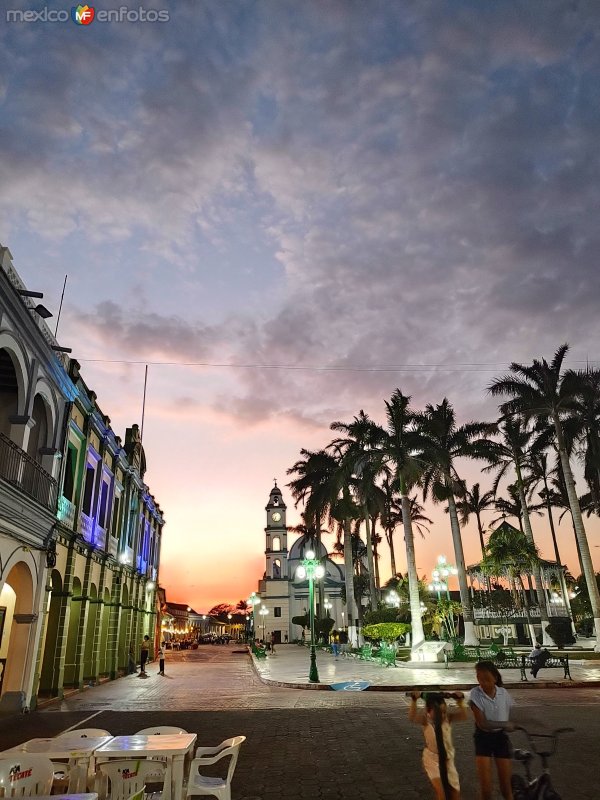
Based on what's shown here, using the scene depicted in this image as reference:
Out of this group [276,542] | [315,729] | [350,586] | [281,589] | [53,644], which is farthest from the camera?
[276,542]

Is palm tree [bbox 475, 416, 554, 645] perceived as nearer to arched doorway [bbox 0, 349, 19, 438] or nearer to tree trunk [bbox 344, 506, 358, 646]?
tree trunk [bbox 344, 506, 358, 646]

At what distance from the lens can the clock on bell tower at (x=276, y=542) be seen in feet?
247

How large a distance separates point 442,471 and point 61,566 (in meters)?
21.4

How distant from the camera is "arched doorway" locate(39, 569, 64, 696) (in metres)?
17.4

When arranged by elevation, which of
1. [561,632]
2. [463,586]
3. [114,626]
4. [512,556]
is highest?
[512,556]

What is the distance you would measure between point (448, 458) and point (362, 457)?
528 cm

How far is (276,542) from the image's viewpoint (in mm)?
75500

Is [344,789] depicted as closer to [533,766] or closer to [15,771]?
[533,766]

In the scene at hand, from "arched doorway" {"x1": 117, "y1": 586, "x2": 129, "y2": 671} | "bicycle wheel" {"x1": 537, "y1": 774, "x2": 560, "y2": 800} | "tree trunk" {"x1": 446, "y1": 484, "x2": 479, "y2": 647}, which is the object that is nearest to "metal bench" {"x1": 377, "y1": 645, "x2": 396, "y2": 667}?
"tree trunk" {"x1": 446, "y1": 484, "x2": 479, "y2": 647}

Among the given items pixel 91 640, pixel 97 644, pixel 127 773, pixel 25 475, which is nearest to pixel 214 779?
pixel 127 773

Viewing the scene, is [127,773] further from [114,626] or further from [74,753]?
[114,626]

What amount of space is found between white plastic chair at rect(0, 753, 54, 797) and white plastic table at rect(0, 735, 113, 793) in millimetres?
120

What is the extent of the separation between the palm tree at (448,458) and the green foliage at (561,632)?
4223 mm

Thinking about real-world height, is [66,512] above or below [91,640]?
above
